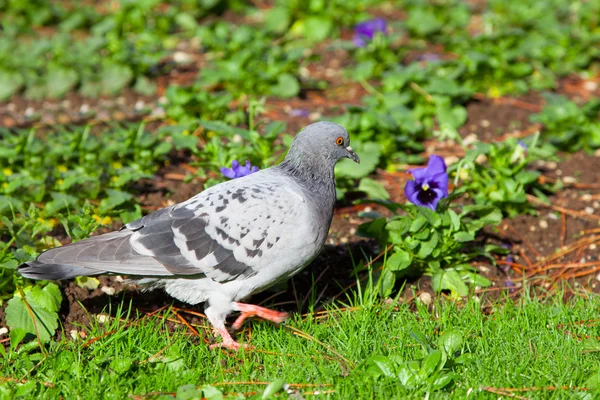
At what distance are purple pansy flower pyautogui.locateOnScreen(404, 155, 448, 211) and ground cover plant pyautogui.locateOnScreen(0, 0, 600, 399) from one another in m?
0.01

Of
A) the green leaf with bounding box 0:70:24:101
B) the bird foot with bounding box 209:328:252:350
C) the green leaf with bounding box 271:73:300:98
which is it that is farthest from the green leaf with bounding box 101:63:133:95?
the bird foot with bounding box 209:328:252:350

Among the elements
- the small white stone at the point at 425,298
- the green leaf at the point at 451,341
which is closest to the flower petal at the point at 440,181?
the small white stone at the point at 425,298

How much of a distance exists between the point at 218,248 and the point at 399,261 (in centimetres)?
113

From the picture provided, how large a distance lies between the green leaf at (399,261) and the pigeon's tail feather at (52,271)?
1609 mm

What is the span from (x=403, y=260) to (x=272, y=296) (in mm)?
795

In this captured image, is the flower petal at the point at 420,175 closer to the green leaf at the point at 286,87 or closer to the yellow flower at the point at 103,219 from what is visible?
the yellow flower at the point at 103,219

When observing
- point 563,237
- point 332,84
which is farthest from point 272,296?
point 332,84

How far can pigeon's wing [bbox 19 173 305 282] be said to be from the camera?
3.78m

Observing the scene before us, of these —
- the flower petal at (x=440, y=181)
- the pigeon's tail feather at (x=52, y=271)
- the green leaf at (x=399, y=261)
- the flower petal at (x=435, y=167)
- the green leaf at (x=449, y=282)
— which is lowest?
the green leaf at (x=449, y=282)

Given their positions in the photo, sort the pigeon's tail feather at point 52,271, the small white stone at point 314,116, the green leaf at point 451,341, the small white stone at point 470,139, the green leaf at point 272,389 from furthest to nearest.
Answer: the small white stone at point 314,116 < the small white stone at point 470,139 < the pigeon's tail feather at point 52,271 < the green leaf at point 451,341 < the green leaf at point 272,389

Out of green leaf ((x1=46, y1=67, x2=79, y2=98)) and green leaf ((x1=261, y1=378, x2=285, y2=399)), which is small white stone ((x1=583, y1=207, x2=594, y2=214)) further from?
green leaf ((x1=46, y1=67, x2=79, y2=98))

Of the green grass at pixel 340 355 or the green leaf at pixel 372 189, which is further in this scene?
the green leaf at pixel 372 189

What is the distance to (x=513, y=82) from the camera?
23.4 feet

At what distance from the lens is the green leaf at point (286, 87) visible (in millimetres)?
6871
